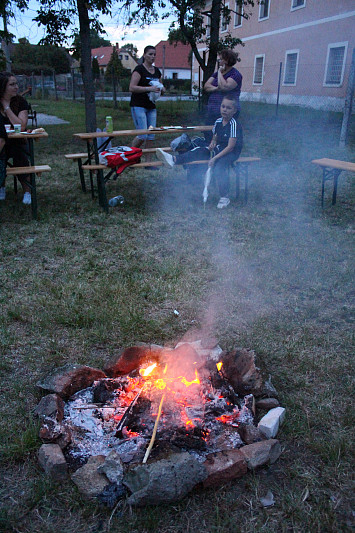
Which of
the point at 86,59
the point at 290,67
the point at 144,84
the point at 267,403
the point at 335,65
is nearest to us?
the point at 267,403

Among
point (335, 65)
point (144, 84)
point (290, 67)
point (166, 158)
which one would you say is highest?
point (290, 67)

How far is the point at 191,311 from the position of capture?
326 centimetres

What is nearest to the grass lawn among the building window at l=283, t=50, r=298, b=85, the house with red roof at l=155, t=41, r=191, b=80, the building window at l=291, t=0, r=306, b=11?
the building window at l=283, t=50, r=298, b=85

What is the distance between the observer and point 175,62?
53.4m

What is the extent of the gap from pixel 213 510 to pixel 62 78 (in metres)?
40.4

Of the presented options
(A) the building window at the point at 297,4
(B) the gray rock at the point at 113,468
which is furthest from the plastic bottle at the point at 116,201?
(A) the building window at the point at 297,4

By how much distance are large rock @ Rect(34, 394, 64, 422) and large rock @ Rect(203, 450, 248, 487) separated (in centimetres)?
80

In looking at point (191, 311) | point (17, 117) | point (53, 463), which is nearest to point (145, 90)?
point (17, 117)

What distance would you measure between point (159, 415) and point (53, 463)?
55 centimetres

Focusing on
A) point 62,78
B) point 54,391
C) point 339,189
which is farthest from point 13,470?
point 62,78

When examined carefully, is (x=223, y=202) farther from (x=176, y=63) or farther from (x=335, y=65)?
(x=176, y=63)

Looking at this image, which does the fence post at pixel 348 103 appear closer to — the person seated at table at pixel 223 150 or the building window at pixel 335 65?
the person seated at table at pixel 223 150

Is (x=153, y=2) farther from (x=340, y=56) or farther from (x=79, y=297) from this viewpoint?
(x=79, y=297)

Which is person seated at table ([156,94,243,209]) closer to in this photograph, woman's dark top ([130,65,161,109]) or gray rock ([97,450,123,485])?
woman's dark top ([130,65,161,109])
